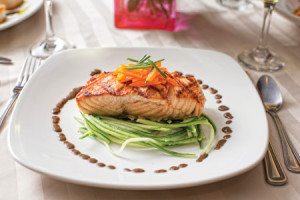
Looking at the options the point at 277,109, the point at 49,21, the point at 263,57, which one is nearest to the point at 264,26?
the point at 263,57

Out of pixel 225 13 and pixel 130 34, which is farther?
pixel 225 13

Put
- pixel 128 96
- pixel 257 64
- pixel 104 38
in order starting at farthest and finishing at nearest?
pixel 104 38 < pixel 257 64 < pixel 128 96

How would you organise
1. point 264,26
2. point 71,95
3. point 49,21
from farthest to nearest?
point 49,21 → point 264,26 → point 71,95

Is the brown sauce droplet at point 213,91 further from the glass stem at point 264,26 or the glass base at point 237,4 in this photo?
the glass base at point 237,4

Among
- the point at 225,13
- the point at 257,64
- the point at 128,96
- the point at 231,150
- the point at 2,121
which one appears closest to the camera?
the point at 231,150

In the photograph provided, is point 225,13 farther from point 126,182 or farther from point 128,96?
point 126,182

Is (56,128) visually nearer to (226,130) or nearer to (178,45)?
(226,130)

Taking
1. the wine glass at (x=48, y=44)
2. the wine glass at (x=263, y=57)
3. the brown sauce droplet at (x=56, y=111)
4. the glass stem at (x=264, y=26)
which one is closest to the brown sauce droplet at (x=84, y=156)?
the brown sauce droplet at (x=56, y=111)

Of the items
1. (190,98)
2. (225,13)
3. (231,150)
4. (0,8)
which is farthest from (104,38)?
(231,150)
